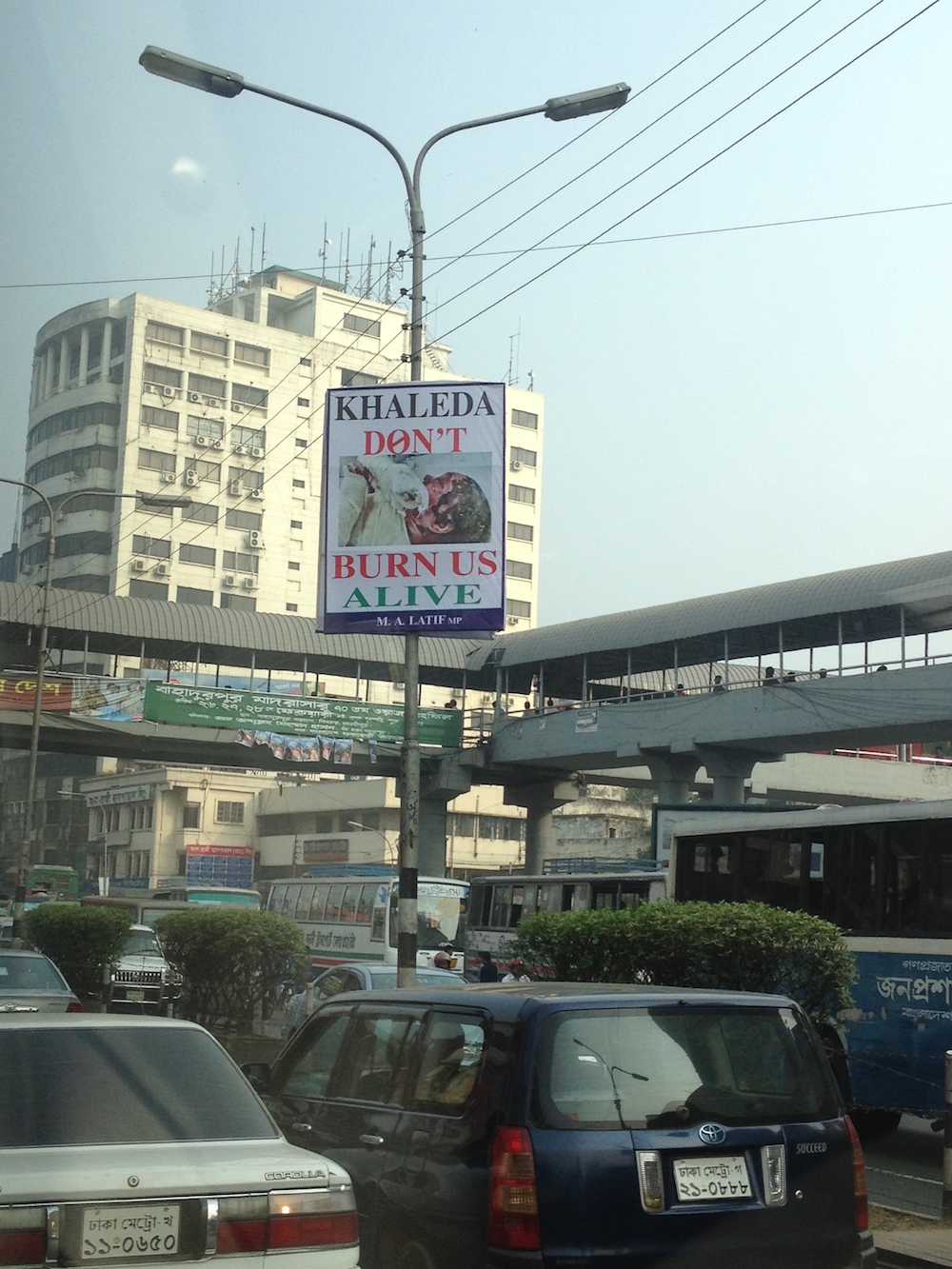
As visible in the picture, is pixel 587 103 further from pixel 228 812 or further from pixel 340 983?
pixel 228 812

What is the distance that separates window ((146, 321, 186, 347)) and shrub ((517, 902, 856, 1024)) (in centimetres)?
8225

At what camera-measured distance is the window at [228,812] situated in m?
78.3

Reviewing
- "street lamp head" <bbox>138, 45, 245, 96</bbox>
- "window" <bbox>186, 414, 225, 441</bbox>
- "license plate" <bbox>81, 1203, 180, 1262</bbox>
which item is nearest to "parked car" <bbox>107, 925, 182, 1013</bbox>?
"street lamp head" <bbox>138, 45, 245, 96</bbox>

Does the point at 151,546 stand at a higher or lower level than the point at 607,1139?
higher

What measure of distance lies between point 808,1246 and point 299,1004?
1513 centimetres

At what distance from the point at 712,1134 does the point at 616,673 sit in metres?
42.7

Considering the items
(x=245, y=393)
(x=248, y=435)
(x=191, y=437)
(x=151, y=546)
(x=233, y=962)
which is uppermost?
(x=245, y=393)

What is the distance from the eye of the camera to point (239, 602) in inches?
3629

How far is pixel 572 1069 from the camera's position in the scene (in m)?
5.14

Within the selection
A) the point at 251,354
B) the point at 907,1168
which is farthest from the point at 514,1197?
the point at 251,354

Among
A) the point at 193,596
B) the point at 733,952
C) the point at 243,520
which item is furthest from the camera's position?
the point at 243,520

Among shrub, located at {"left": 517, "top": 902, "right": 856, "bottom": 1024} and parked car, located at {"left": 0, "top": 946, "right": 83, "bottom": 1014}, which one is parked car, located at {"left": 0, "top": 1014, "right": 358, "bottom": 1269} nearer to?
shrub, located at {"left": 517, "top": 902, "right": 856, "bottom": 1024}

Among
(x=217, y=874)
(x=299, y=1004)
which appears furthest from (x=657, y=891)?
(x=217, y=874)

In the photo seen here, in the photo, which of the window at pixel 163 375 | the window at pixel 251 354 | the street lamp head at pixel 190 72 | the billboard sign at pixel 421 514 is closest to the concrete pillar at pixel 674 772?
the billboard sign at pixel 421 514
